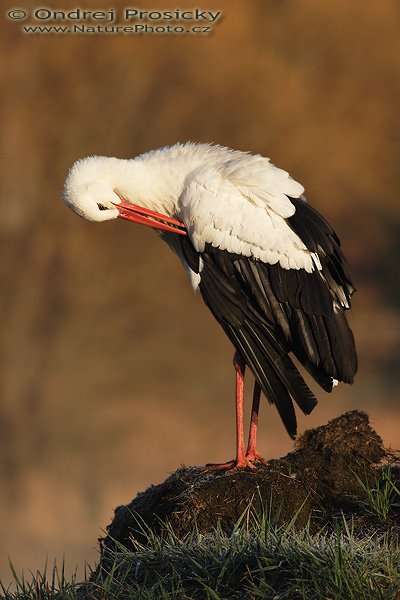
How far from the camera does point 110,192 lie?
7559 millimetres

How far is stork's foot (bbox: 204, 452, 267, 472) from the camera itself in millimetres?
7160

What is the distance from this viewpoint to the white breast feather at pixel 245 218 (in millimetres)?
7414

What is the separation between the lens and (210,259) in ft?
24.5

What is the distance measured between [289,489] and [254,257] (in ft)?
6.16

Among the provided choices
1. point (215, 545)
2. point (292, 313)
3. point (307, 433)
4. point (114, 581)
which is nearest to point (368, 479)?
point (307, 433)

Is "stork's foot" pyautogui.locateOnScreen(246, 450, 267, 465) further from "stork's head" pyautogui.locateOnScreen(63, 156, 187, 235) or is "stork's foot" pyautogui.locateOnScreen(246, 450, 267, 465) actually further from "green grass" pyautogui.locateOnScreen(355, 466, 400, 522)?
"stork's head" pyautogui.locateOnScreen(63, 156, 187, 235)

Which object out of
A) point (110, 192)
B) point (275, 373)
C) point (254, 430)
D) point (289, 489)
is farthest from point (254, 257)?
point (289, 489)

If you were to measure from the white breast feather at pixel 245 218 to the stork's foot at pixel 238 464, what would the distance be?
156 centimetres

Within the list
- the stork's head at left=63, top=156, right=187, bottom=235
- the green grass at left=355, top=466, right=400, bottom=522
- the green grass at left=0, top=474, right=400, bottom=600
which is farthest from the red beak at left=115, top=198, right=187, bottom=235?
the green grass at left=0, top=474, right=400, bottom=600

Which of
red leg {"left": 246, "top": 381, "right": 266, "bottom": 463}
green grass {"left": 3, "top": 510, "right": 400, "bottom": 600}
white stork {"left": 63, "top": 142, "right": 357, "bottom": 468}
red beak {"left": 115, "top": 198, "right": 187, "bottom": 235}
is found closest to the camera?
green grass {"left": 3, "top": 510, "right": 400, "bottom": 600}

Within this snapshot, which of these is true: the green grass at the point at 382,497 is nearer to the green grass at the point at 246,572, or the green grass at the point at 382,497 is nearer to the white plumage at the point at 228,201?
the green grass at the point at 246,572

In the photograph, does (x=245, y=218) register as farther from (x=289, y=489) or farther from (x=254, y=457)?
(x=289, y=489)

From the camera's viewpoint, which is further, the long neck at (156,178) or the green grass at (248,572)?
the long neck at (156,178)

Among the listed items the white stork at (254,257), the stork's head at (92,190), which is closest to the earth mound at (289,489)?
the white stork at (254,257)
